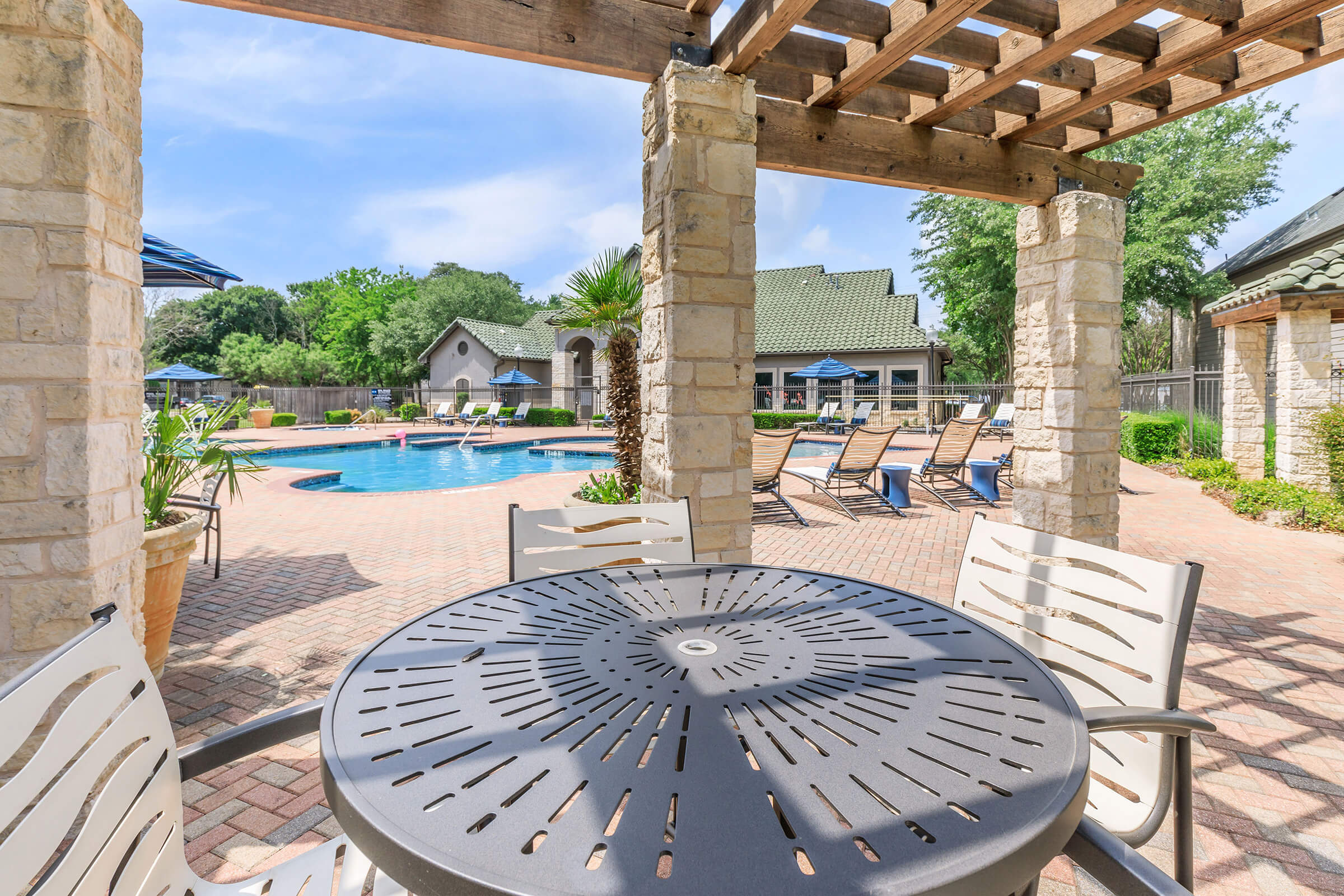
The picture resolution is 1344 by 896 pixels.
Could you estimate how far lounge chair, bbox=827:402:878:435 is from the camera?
20.3 metres

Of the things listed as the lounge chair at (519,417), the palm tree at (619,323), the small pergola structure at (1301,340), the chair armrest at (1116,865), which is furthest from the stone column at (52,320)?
the lounge chair at (519,417)

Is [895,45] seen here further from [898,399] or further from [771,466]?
[898,399]

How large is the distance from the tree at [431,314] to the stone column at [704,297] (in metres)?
30.6

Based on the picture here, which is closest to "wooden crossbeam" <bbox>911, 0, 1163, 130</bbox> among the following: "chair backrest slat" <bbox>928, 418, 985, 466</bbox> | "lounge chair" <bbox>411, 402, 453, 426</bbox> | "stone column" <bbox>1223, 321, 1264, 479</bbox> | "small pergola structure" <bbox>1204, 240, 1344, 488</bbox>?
"chair backrest slat" <bbox>928, 418, 985, 466</bbox>

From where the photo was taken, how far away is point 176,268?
4059mm

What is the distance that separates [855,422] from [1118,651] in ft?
64.5

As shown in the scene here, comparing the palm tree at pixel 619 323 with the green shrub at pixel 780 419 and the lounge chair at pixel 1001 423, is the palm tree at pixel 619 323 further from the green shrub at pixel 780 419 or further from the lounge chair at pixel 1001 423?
the green shrub at pixel 780 419

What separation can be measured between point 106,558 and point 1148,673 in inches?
121

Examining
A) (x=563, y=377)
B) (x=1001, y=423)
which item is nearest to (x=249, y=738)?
(x=1001, y=423)

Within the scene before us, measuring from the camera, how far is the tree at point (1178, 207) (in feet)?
57.6

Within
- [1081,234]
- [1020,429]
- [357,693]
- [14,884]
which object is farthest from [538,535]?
[1081,234]

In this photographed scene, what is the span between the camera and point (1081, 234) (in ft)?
13.0

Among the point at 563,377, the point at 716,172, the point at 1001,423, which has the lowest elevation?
the point at 1001,423

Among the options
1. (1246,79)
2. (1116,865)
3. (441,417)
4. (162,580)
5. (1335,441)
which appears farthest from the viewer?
(441,417)
